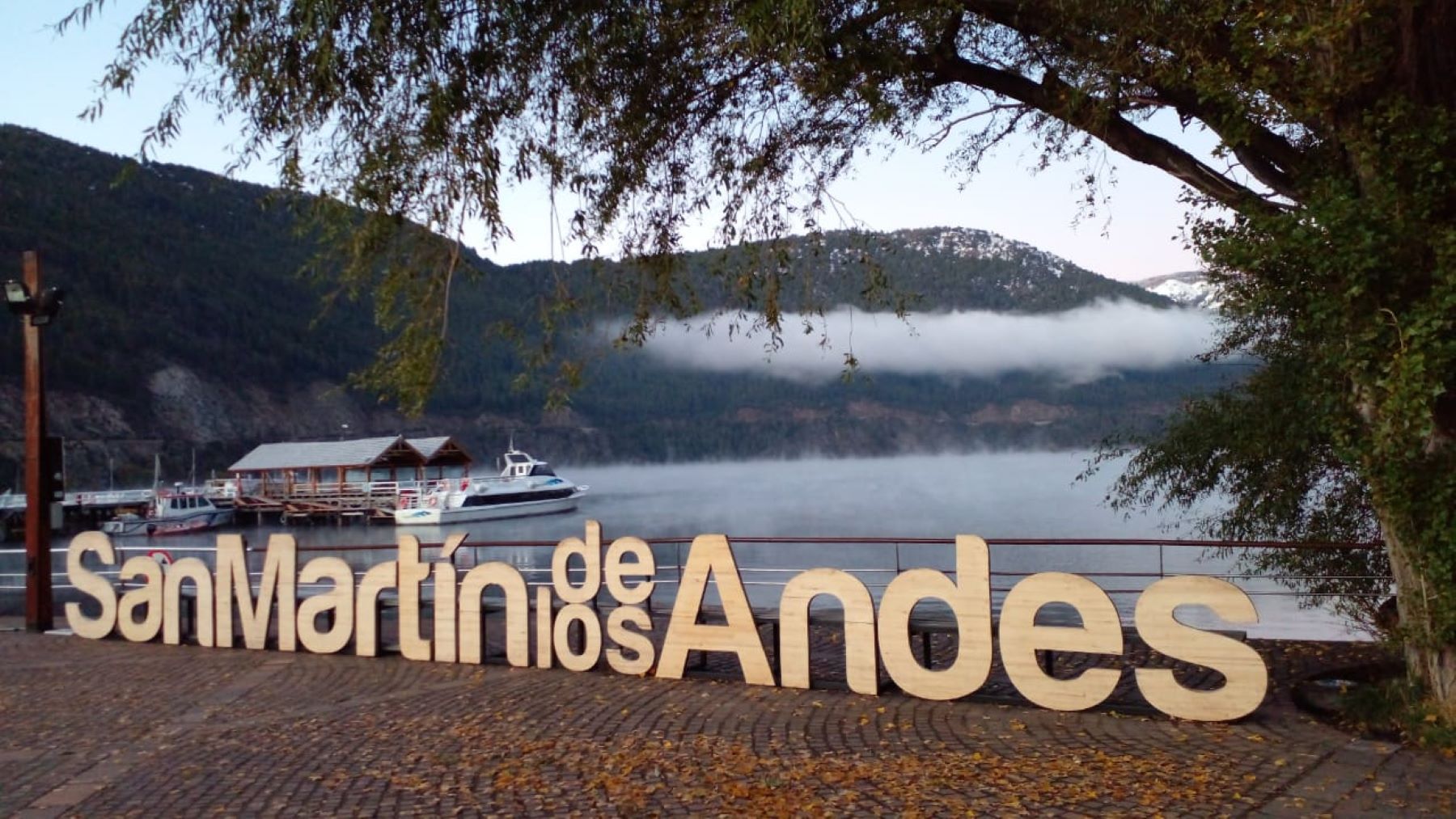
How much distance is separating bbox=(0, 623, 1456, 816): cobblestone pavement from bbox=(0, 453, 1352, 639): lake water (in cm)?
222

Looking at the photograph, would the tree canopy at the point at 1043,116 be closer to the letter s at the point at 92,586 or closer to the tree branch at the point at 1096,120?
the tree branch at the point at 1096,120

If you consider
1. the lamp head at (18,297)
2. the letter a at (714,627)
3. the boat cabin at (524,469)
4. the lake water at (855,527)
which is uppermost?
the lamp head at (18,297)

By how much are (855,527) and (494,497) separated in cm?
2272

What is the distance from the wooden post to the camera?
43.7 feet

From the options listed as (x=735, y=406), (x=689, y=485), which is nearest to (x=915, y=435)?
(x=735, y=406)

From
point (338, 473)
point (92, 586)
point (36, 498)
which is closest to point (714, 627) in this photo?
point (92, 586)

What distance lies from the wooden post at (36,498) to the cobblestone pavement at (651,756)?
4638 mm

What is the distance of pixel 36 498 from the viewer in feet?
43.9

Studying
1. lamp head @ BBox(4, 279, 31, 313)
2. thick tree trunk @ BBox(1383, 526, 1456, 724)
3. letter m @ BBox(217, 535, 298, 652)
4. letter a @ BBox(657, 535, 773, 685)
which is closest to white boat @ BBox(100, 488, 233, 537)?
lamp head @ BBox(4, 279, 31, 313)

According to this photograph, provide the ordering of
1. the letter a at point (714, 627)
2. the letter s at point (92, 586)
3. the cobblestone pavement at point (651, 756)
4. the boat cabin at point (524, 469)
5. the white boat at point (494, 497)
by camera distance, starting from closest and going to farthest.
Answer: the cobblestone pavement at point (651, 756) → the letter a at point (714, 627) → the letter s at point (92, 586) → the white boat at point (494, 497) → the boat cabin at point (524, 469)

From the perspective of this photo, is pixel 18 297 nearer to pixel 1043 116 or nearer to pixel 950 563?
pixel 1043 116

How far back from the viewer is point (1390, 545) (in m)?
7.04

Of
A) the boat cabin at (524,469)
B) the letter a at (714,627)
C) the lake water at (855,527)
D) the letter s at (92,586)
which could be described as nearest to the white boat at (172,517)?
the lake water at (855,527)

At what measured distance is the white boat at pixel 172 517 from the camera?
61562 millimetres
